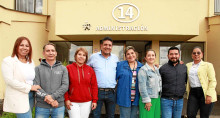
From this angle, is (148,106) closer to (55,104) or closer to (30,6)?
(55,104)

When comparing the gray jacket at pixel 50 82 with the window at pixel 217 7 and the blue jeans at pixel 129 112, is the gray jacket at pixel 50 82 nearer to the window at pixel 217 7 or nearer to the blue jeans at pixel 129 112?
the blue jeans at pixel 129 112

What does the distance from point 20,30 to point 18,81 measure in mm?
6707

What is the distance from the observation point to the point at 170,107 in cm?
323

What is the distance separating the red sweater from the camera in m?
2.88

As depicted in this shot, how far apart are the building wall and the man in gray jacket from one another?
532cm

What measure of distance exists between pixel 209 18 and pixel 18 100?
9.24 m

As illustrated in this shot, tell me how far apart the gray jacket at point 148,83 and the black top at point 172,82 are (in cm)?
17

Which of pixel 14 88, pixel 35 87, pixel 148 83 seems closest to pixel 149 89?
pixel 148 83

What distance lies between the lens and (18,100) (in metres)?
2.36

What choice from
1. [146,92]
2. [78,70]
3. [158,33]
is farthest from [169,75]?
[158,33]

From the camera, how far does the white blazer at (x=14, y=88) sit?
7.65 ft

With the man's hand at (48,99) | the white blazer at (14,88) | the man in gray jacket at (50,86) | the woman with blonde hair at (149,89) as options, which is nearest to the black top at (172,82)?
the woman with blonde hair at (149,89)

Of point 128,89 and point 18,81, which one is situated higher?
point 18,81

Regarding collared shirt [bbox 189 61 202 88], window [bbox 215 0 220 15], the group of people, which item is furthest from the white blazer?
window [bbox 215 0 220 15]
